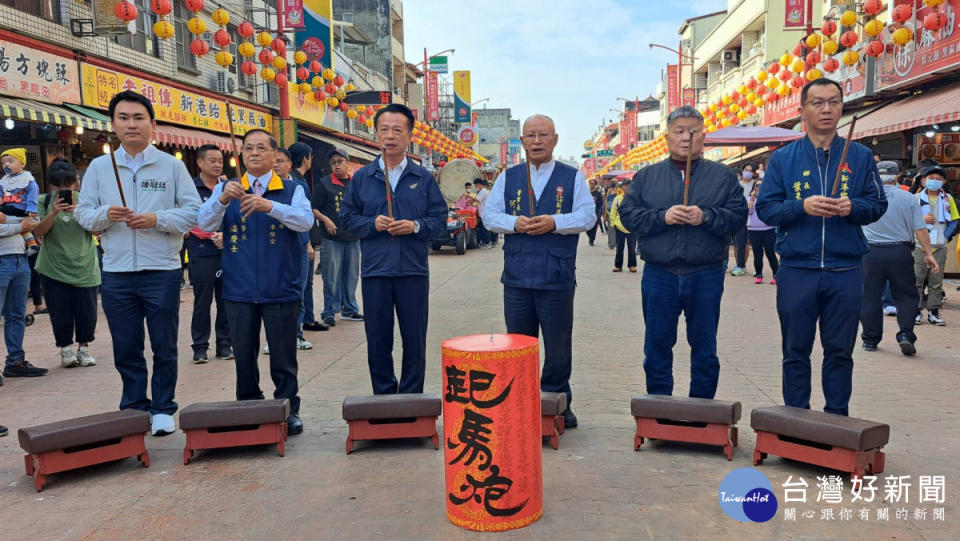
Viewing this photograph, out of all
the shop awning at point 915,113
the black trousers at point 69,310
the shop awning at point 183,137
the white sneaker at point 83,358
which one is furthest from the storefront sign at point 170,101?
the shop awning at point 915,113

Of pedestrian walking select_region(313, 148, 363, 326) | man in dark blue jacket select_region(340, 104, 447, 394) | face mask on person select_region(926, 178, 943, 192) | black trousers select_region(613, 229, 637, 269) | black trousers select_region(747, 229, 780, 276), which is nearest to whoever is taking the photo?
man in dark blue jacket select_region(340, 104, 447, 394)

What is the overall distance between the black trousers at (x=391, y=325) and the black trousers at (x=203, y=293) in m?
2.63

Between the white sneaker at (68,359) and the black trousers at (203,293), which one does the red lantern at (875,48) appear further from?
the white sneaker at (68,359)

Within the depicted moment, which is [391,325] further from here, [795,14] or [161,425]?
[795,14]

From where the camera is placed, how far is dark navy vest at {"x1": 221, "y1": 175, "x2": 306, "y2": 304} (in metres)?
4.54

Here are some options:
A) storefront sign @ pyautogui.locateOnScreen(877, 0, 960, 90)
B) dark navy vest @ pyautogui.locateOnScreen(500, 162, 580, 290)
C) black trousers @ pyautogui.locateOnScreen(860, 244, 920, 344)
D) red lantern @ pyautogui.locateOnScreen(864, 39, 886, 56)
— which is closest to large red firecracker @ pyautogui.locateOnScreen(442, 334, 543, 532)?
dark navy vest @ pyautogui.locateOnScreen(500, 162, 580, 290)

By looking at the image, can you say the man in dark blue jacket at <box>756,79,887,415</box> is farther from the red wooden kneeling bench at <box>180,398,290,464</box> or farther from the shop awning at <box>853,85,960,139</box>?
the shop awning at <box>853,85,960,139</box>

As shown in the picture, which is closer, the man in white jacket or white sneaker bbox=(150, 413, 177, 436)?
the man in white jacket

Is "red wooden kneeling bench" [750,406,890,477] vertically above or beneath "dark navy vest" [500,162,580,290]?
beneath

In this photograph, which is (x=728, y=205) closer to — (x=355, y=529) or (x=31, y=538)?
(x=355, y=529)

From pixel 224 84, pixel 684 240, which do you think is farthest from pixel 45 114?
pixel 684 240

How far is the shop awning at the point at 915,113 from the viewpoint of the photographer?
41.8 ft

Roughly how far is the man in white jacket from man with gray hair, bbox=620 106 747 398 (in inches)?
111

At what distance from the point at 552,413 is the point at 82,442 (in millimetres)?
2575
